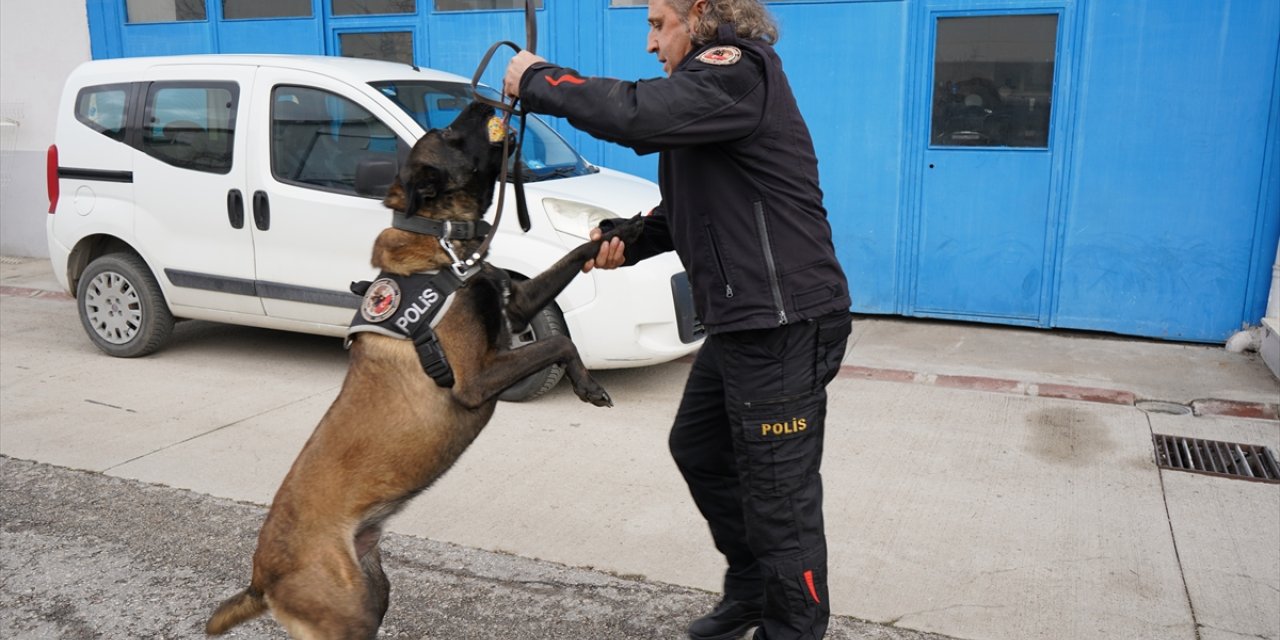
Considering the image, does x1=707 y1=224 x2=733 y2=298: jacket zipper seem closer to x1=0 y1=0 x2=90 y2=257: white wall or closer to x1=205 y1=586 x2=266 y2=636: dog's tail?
x1=205 y1=586 x2=266 y2=636: dog's tail

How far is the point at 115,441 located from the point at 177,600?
6.62ft

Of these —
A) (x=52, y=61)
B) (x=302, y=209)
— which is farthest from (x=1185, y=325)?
(x=52, y=61)

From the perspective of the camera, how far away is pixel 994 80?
707 centimetres

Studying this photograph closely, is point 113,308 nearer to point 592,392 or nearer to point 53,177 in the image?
point 53,177

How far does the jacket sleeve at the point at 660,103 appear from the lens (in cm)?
231

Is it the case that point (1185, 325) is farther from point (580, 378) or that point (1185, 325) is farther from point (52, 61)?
point (52, 61)

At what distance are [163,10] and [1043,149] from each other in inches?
330

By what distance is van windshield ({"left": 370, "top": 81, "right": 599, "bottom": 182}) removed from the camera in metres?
5.99

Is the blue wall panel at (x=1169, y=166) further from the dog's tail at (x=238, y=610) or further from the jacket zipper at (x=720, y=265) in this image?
the dog's tail at (x=238, y=610)

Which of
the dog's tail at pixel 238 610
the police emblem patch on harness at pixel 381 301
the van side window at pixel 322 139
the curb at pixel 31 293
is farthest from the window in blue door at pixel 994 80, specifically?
the curb at pixel 31 293

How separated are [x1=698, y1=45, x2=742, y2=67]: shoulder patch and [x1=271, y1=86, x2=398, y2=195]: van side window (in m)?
3.76

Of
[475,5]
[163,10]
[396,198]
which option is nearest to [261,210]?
[475,5]

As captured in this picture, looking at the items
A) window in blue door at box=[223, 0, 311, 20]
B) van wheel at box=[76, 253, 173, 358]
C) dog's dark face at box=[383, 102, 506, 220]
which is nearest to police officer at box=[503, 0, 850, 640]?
dog's dark face at box=[383, 102, 506, 220]

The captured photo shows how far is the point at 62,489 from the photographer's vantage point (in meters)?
4.70
